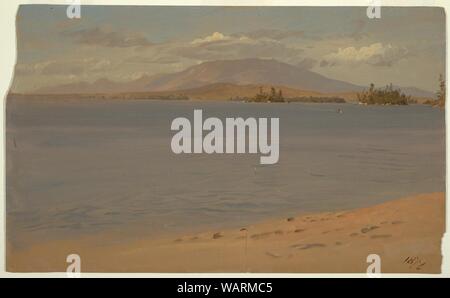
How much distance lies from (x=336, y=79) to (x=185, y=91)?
22.6 inches

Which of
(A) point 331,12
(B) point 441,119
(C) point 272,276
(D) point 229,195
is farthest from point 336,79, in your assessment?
(C) point 272,276

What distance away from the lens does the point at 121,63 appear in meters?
2.79

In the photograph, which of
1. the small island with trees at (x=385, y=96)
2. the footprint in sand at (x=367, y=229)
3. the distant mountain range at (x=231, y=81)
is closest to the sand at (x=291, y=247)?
the footprint in sand at (x=367, y=229)

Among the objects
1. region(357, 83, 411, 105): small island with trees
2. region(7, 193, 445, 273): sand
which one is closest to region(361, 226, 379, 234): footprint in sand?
region(7, 193, 445, 273): sand

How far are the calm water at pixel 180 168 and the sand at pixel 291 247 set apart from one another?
0.05 m

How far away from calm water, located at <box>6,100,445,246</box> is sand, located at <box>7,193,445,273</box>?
45 mm

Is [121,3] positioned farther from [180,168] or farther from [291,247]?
[291,247]

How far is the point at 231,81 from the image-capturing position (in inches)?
110

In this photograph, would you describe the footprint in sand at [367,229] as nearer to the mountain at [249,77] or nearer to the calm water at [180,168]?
the calm water at [180,168]

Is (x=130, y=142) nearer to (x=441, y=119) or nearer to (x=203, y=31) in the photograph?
(x=203, y=31)

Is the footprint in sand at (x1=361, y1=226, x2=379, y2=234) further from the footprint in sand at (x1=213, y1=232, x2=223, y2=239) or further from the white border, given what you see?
the footprint in sand at (x1=213, y1=232, x2=223, y2=239)

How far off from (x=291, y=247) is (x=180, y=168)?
0.52 m

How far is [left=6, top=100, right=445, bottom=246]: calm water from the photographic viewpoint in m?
2.78

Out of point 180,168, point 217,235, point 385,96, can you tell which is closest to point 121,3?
point 180,168
